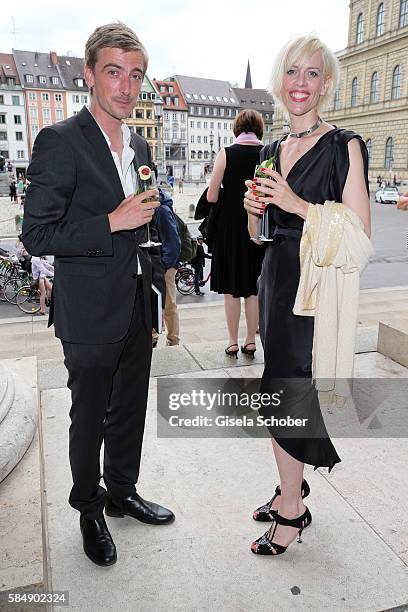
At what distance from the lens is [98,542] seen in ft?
6.84

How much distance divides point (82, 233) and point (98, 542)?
4.21ft

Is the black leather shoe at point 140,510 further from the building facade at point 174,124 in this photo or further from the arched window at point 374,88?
the building facade at point 174,124

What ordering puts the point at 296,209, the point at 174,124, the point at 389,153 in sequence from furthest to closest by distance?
1. the point at 174,124
2. the point at 389,153
3. the point at 296,209

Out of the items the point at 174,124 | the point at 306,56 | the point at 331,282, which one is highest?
the point at 174,124

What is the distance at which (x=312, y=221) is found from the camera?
5.88ft

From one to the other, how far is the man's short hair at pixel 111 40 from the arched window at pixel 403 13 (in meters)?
53.9

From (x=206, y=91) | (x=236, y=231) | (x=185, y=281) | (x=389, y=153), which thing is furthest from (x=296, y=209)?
(x=206, y=91)

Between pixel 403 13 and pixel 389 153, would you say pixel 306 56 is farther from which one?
pixel 403 13

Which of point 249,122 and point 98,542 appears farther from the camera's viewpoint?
point 249,122

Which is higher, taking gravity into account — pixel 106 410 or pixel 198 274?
pixel 106 410

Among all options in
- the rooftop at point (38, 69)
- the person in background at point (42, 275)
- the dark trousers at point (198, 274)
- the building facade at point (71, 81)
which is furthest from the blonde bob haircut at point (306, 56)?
the rooftop at point (38, 69)

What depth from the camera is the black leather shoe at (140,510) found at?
2.30 metres

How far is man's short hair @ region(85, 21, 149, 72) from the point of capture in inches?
71.4

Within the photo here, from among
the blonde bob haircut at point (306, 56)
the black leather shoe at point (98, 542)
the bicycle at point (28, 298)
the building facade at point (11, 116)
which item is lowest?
the bicycle at point (28, 298)
